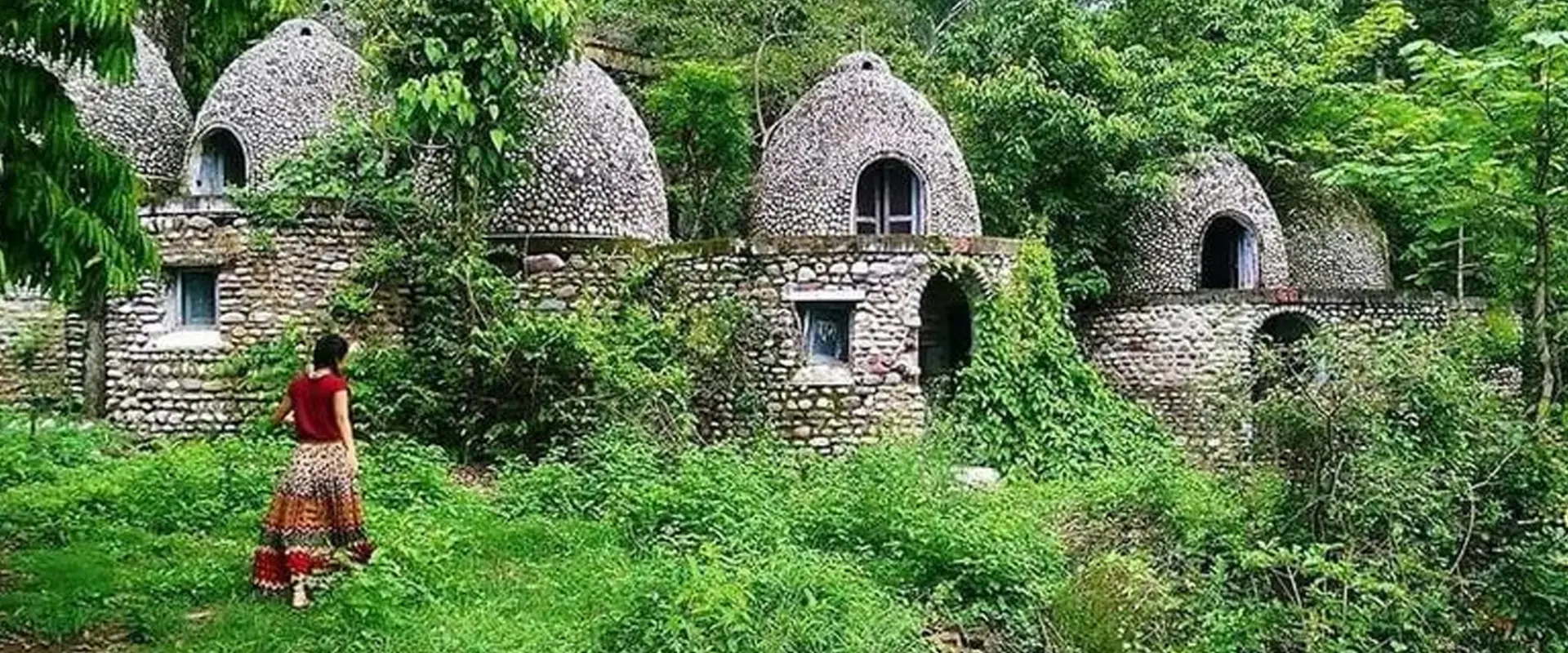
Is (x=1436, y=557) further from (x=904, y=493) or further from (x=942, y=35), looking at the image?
(x=942, y=35)

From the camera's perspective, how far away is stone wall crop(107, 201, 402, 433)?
1420cm

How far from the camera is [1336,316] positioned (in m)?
18.8

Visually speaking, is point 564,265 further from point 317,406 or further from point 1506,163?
point 1506,163

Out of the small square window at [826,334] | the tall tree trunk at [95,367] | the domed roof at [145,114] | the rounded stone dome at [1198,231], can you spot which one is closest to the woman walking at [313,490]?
the small square window at [826,334]

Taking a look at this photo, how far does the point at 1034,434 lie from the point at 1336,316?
5.95 metres

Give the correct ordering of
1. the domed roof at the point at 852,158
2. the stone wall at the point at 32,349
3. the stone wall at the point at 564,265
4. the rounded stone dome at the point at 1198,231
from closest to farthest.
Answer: the stone wall at the point at 564,265 < the stone wall at the point at 32,349 < the domed roof at the point at 852,158 < the rounded stone dome at the point at 1198,231

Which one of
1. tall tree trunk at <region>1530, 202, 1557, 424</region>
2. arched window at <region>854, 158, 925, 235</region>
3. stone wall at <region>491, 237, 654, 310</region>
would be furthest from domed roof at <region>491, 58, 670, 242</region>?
tall tree trunk at <region>1530, 202, 1557, 424</region>

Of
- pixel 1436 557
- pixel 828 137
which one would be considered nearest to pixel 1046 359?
pixel 828 137

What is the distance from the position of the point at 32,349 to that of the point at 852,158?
990cm

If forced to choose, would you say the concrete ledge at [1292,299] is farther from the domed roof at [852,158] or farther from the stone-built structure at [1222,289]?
the domed roof at [852,158]

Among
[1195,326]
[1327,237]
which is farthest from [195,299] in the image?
[1327,237]

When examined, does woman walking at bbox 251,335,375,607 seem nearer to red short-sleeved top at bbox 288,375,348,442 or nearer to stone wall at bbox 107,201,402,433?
red short-sleeved top at bbox 288,375,348,442

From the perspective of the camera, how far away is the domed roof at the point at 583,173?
15508 millimetres

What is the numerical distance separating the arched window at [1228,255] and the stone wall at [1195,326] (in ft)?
4.43
